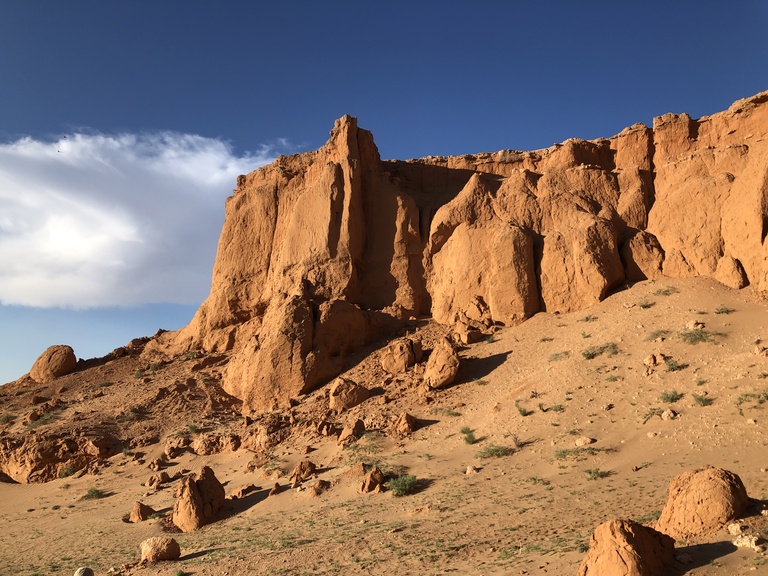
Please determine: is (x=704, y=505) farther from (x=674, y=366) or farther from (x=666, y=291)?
(x=666, y=291)

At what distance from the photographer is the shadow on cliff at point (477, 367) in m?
20.4

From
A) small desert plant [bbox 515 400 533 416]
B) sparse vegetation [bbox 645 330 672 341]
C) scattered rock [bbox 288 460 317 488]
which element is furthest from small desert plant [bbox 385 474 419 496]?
sparse vegetation [bbox 645 330 672 341]

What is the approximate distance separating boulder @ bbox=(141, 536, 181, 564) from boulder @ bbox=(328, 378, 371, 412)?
8.96 m

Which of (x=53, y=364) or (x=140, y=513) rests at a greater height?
(x=53, y=364)

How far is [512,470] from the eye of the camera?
1459 centimetres

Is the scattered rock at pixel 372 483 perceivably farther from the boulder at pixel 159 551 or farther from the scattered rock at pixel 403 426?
the boulder at pixel 159 551

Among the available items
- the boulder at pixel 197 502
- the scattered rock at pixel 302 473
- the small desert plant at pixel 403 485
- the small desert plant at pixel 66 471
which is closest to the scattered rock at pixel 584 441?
the small desert plant at pixel 403 485

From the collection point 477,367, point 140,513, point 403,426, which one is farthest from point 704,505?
point 140,513

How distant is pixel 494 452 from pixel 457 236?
1252cm

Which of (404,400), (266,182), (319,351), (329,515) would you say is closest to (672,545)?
(329,515)

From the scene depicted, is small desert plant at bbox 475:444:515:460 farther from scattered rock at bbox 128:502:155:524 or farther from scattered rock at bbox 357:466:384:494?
scattered rock at bbox 128:502:155:524

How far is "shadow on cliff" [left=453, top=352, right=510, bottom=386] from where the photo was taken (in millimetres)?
20391

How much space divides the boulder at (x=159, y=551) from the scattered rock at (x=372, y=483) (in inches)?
188

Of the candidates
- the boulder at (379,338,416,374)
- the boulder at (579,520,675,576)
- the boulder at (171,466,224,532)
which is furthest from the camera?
the boulder at (379,338,416,374)
